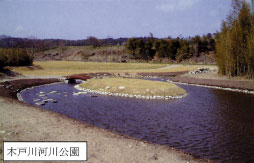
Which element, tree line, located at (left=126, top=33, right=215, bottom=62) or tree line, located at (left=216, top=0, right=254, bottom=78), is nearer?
tree line, located at (left=216, top=0, right=254, bottom=78)

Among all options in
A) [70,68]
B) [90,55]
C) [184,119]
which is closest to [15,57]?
[70,68]

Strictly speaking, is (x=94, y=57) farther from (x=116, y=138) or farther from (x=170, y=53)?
(x=116, y=138)

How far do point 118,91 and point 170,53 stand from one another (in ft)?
A: 175

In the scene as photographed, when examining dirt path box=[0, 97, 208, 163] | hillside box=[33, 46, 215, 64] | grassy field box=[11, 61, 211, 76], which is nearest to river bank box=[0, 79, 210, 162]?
dirt path box=[0, 97, 208, 163]

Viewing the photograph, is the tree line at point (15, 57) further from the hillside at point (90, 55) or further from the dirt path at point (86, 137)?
the hillside at point (90, 55)

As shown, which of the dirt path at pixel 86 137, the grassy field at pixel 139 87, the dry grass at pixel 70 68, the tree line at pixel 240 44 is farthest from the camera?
the dry grass at pixel 70 68

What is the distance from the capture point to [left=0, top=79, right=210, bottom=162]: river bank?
7223 mm

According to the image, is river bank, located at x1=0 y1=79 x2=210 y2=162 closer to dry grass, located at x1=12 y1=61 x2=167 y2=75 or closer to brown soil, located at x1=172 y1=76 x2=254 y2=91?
brown soil, located at x1=172 y1=76 x2=254 y2=91

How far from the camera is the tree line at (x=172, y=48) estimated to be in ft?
233

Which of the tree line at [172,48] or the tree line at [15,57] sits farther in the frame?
the tree line at [172,48]

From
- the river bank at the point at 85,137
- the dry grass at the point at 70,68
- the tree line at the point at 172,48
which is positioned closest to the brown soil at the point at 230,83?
the dry grass at the point at 70,68

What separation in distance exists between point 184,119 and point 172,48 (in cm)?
6105

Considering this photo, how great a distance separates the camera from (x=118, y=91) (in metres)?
21.2

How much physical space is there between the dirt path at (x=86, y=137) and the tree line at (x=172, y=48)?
2443 inches
